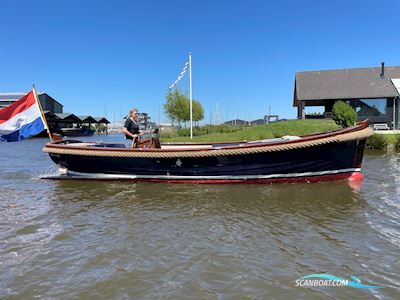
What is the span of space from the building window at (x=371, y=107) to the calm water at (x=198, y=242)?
24.3 meters

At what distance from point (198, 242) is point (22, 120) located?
7660mm

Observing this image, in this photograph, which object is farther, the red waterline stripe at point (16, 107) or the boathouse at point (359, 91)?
the boathouse at point (359, 91)

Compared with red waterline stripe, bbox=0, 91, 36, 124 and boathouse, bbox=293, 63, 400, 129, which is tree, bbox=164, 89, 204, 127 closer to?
boathouse, bbox=293, 63, 400, 129

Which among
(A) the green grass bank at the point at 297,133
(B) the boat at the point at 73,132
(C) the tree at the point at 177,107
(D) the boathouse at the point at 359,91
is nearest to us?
(A) the green grass bank at the point at 297,133

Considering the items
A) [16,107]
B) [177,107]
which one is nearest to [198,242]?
[16,107]

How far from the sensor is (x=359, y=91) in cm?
2984

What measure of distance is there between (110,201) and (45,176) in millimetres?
4161

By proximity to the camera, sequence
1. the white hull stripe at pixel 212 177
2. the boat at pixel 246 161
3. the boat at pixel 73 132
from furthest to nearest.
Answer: the boat at pixel 73 132 < the white hull stripe at pixel 212 177 < the boat at pixel 246 161

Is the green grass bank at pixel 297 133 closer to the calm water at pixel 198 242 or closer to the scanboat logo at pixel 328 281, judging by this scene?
the calm water at pixel 198 242

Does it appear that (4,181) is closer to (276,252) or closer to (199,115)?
(276,252)

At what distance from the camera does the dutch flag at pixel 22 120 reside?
9.93 meters

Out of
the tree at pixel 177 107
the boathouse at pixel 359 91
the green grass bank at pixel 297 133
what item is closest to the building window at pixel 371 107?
the boathouse at pixel 359 91

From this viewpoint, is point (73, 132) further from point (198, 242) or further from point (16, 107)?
point (198, 242)

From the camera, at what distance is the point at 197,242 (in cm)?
478
